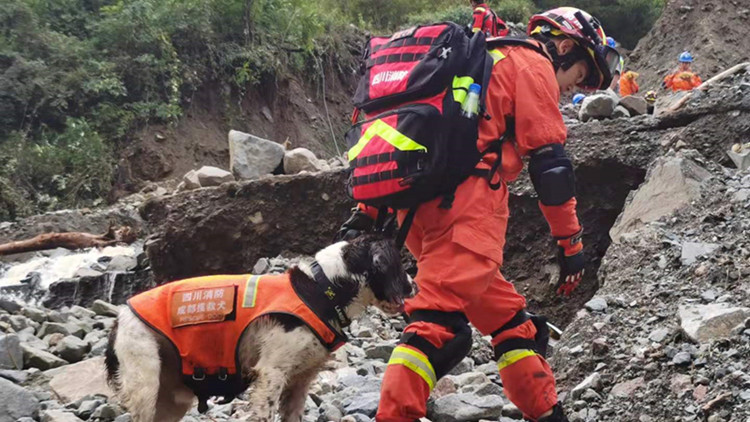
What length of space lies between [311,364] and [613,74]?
2156 millimetres

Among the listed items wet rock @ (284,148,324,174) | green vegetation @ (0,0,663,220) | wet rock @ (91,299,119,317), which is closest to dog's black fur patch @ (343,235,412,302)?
wet rock @ (91,299,119,317)

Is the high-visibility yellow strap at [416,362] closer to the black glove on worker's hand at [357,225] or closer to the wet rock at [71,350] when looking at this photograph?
the black glove on worker's hand at [357,225]

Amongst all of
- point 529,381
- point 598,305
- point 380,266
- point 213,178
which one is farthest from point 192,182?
point 529,381

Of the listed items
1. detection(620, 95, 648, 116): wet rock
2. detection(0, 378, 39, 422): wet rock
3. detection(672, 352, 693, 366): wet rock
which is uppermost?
detection(672, 352, 693, 366): wet rock

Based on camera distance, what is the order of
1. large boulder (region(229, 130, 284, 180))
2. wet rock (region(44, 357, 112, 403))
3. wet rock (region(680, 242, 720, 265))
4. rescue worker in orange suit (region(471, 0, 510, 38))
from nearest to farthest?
wet rock (region(44, 357, 112, 403)) < wet rock (region(680, 242, 720, 265)) < rescue worker in orange suit (region(471, 0, 510, 38)) < large boulder (region(229, 130, 284, 180))

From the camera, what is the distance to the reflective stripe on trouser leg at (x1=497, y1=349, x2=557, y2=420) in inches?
142

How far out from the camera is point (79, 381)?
A: 4.95m

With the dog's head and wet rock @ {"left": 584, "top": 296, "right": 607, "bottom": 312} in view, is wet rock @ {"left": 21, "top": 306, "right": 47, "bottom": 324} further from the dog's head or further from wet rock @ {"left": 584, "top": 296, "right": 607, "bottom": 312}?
wet rock @ {"left": 584, "top": 296, "right": 607, "bottom": 312}

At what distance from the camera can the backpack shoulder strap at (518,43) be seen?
3678 millimetres

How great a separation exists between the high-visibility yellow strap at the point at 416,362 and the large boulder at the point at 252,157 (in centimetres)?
791

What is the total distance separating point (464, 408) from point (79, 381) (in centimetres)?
255

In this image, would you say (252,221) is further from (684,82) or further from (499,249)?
(684,82)

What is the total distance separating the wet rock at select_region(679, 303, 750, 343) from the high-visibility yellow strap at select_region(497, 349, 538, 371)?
91 centimetres

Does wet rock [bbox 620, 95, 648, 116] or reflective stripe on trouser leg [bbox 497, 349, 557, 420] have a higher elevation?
reflective stripe on trouser leg [bbox 497, 349, 557, 420]
